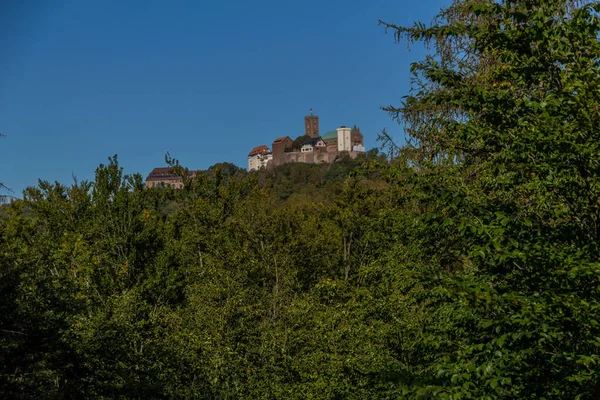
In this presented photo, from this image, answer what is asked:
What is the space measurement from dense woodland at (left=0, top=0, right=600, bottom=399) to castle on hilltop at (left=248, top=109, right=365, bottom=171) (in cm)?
11982

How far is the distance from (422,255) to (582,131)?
3.09 metres

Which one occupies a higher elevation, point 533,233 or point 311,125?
point 311,125

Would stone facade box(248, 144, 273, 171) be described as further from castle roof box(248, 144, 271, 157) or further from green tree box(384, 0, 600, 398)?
green tree box(384, 0, 600, 398)

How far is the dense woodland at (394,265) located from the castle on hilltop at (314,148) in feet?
393

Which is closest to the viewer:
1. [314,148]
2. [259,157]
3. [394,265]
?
[394,265]

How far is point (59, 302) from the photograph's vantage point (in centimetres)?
1341

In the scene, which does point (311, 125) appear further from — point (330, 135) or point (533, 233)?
point (533, 233)

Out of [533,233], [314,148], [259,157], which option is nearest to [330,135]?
[314,148]

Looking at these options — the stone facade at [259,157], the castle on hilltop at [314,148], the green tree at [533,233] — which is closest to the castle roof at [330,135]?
the castle on hilltop at [314,148]

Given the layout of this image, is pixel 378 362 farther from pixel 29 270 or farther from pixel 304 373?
pixel 29 270

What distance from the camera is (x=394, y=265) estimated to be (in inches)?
382

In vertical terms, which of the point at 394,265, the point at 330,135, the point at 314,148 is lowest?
the point at 394,265

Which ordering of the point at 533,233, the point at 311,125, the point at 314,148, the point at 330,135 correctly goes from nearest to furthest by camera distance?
the point at 533,233 < the point at 314,148 < the point at 330,135 < the point at 311,125

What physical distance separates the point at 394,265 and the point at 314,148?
14739cm
